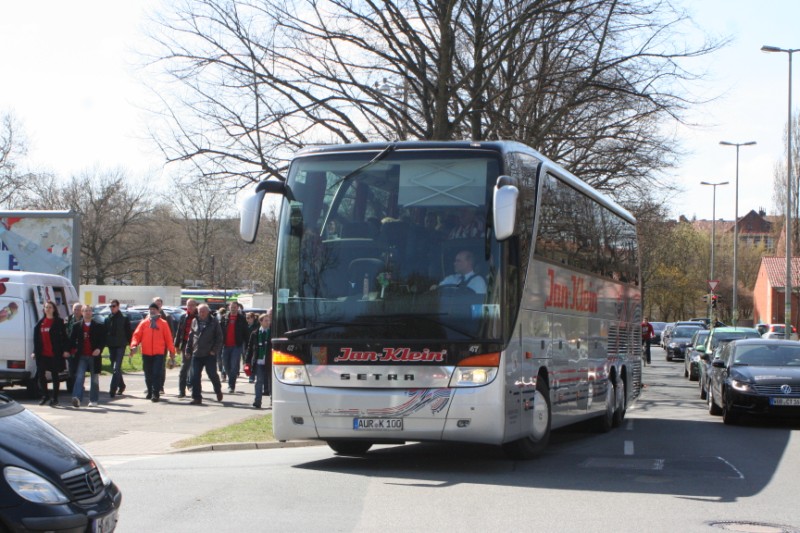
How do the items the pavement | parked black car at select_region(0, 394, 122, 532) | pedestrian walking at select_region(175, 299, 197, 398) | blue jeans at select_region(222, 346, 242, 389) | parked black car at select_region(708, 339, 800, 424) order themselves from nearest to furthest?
parked black car at select_region(0, 394, 122, 532) < the pavement < parked black car at select_region(708, 339, 800, 424) < pedestrian walking at select_region(175, 299, 197, 398) < blue jeans at select_region(222, 346, 242, 389)

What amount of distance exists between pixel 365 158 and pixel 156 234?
69.7 meters

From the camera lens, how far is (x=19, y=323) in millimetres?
20797

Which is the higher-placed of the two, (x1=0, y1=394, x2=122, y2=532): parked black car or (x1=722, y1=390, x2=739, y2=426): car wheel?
(x1=0, y1=394, x2=122, y2=532): parked black car

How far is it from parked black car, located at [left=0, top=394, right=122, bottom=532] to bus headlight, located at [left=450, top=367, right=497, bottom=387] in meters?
5.24

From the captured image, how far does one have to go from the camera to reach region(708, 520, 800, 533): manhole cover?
8.26m

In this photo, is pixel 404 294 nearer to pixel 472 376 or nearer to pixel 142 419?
pixel 472 376

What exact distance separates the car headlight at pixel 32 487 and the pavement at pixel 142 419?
811 centimetres

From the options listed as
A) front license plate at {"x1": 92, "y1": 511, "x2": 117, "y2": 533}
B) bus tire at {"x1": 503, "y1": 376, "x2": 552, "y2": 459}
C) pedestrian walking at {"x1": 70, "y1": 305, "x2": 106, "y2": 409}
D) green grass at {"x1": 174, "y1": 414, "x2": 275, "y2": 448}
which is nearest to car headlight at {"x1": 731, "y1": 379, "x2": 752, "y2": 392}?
bus tire at {"x1": 503, "y1": 376, "x2": 552, "y2": 459}

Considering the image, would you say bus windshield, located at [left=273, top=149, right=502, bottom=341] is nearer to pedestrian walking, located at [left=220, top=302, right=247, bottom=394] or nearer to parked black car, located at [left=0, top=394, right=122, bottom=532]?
parked black car, located at [left=0, top=394, right=122, bottom=532]

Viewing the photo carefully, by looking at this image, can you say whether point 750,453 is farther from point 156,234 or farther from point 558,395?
point 156,234

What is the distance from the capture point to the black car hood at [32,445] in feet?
18.2

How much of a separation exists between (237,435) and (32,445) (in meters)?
9.42

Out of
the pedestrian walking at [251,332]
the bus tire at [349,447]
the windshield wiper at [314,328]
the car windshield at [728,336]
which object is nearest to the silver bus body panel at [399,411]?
the windshield wiper at [314,328]

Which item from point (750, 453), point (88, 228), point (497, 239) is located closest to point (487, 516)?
point (497, 239)
